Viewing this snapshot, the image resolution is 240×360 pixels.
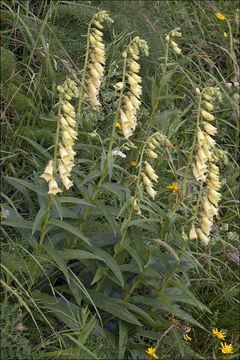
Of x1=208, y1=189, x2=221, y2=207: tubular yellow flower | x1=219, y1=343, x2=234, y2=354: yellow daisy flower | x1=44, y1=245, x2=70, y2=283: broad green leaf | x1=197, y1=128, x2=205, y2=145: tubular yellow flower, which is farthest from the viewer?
x1=219, y1=343, x2=234, y2=354: yellow daisy flower

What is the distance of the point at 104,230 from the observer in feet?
10.4

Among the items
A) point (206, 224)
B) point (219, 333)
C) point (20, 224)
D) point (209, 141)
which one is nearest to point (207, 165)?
point (209, 141)

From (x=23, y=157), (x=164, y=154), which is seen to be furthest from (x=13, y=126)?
(x=164, y=154)

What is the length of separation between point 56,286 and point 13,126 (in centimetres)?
127

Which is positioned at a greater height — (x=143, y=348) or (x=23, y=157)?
(x=23, y=157)

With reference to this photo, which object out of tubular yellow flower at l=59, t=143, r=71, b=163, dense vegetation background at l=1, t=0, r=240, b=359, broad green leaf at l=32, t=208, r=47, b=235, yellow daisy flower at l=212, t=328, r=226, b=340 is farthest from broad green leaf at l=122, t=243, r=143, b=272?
yellow daisy flower at l=212, t=328, r=226, b=340

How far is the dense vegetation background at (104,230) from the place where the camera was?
274 centimetres

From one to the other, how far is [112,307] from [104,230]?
49 centimetres

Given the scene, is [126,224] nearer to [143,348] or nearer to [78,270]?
[78,270]

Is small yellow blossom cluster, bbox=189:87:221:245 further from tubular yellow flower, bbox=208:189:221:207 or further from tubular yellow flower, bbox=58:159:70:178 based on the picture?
tubular yellow flower, bbox=58:159:70:178

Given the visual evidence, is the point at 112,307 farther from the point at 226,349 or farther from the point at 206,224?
the point at 226,349

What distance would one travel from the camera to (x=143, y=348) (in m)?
3.14

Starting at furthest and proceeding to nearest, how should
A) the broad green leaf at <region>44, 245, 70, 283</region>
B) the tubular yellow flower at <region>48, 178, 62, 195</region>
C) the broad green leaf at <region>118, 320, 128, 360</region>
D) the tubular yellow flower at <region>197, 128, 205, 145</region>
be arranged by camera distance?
the broad green leaf at <region>118, 320, 128, 360</region> < the tubular yellow flower at <region>197, 128, 205, 145</region> < the broad green leaf at <region>44, 245, 70, 283</region> < the tubular yellow flower at <region>48, 178, 62, 195</region>

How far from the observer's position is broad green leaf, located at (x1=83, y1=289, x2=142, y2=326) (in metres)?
2.89
